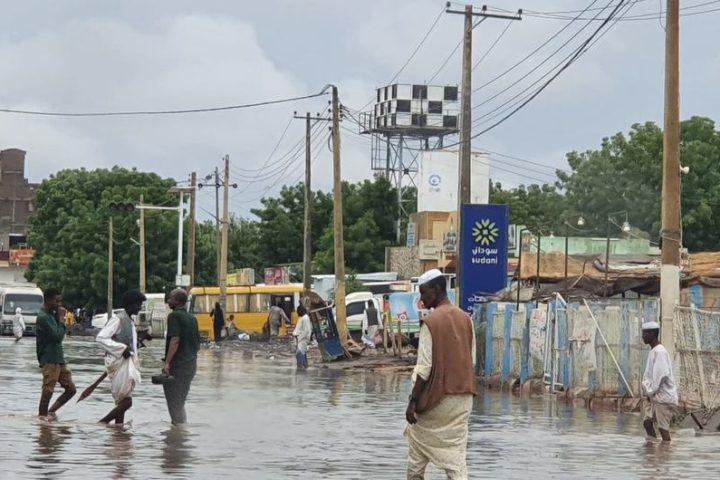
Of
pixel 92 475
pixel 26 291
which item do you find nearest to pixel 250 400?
pixel 92 475

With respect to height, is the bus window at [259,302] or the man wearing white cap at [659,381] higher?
the bus window at [259,302]

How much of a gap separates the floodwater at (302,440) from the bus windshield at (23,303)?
140 feet

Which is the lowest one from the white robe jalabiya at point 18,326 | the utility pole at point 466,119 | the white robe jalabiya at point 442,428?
the white robe jalabiya at point 18,326

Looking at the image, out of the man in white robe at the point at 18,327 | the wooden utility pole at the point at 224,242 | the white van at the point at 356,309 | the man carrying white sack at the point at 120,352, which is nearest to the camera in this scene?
the man carrying white sack at the point at 120,352

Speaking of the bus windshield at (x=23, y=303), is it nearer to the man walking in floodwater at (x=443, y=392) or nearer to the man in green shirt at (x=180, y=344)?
the man in green shirt at (x=180, y=344)

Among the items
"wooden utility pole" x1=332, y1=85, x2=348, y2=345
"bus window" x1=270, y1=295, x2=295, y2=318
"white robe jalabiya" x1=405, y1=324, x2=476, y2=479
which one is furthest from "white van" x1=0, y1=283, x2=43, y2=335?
"white robe jalabiya" x1=405, y1=324, x2=476, y2=479

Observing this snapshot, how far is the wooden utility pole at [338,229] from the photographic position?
4697 cm

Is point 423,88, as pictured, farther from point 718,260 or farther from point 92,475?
point 92,475

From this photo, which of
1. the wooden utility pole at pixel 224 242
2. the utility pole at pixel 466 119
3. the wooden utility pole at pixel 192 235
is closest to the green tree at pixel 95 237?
the wooden utility pole at pixel 192 235

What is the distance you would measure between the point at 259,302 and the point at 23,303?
11323 mm

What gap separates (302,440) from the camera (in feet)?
57.1

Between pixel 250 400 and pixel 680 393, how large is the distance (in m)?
7.09

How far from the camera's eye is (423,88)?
105938mm

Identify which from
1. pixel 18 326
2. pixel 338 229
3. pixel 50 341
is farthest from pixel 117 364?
pixel 18 326
